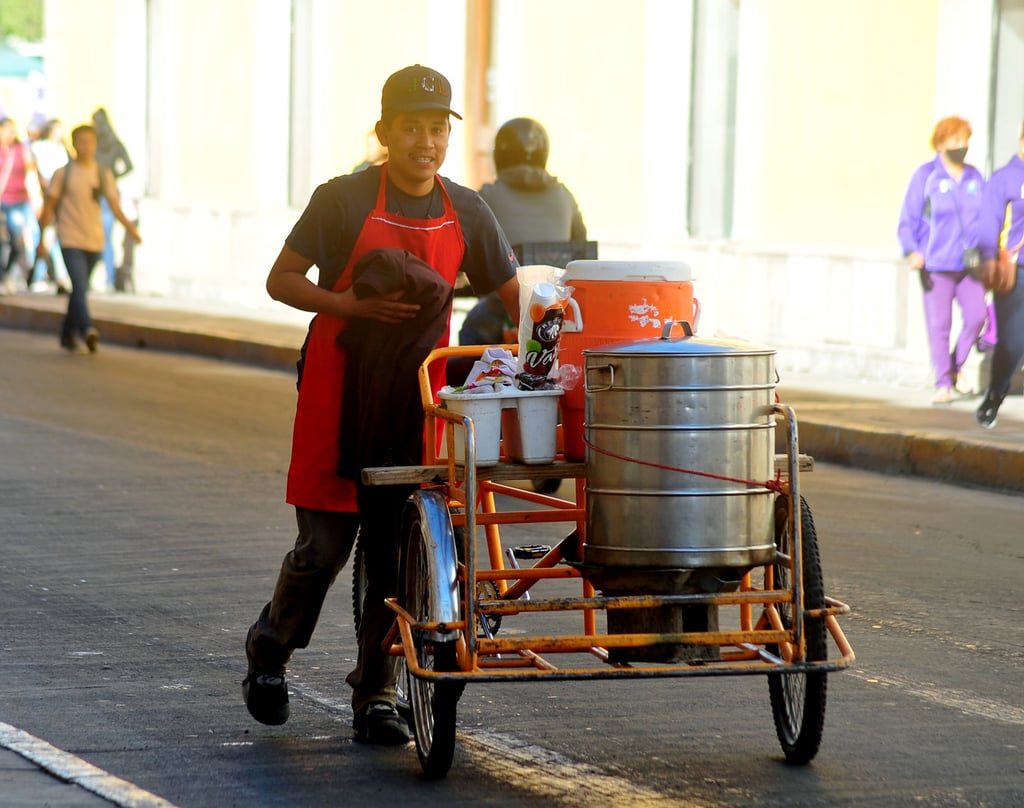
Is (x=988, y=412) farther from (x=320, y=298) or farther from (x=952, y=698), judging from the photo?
(x=320, y=298)

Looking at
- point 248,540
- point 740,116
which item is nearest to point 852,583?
point 248,540

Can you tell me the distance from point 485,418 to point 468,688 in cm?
135

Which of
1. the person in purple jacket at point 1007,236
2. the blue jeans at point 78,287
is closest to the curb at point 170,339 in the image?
the blue jeans at point 78,287

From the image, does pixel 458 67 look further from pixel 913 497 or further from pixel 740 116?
pixel 913 497

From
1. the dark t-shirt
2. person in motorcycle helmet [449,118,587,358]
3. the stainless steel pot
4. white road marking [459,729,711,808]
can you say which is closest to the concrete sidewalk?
person in motorcycle helmet [449,118,587,358]

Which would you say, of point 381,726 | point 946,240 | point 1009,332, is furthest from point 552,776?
point 946,240

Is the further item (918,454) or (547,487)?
(918,454)

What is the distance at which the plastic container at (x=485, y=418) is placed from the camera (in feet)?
15.8

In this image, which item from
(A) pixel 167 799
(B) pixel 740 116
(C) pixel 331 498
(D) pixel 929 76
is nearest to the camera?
(A) pixel 167 799

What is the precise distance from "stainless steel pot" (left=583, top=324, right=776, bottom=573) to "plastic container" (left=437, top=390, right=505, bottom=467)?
30cm

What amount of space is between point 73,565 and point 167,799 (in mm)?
3240

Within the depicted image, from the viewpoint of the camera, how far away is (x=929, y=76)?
568 inches

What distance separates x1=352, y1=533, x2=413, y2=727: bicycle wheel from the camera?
539cm

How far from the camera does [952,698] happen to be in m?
5.88
